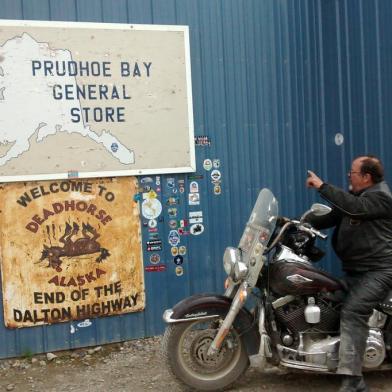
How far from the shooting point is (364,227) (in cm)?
404

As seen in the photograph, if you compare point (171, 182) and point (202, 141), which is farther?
point (202, 141)

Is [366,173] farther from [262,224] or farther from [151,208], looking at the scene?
[151,208]

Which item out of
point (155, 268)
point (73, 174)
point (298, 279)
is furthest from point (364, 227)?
point (73, 174)

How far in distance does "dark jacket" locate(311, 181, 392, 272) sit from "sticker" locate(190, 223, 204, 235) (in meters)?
1.56

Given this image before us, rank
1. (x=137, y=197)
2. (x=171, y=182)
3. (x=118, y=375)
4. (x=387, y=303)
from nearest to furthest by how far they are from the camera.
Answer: (x=387, y=303) < (x=118, y=375) < (x=137, y=197) < (x=171, y=182)

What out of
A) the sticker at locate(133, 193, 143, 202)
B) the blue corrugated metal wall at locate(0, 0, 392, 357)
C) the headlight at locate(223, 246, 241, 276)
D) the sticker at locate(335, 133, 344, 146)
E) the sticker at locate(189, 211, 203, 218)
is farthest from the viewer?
the sticker at locate(335, 133, 344, 146)

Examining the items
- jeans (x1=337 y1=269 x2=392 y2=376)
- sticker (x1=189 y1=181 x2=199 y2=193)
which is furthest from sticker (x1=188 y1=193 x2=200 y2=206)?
jeans (x1=337 y1=269 x2=392 y2=376)

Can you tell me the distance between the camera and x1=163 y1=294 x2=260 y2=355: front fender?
3.96m

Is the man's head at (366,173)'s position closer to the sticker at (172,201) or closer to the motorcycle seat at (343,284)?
the motorcycle seat at (343,284)

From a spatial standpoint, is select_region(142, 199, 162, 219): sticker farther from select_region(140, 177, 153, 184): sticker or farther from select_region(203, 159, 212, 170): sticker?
select_region(203, 159, 212, 170): sticker

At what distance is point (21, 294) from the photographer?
15.9ft

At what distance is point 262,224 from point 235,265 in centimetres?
37

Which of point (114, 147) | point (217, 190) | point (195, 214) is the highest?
point (114, 147)

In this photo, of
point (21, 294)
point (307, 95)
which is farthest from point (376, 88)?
point (21, 294)
